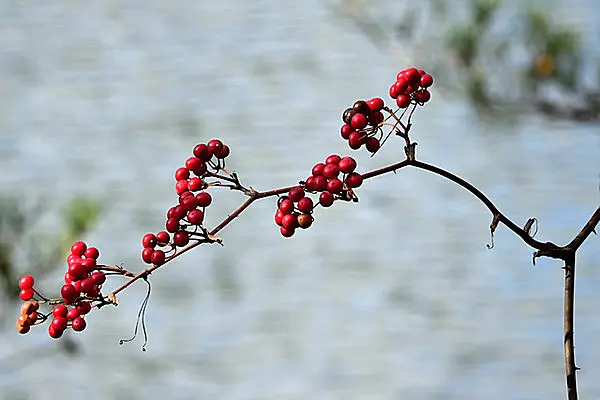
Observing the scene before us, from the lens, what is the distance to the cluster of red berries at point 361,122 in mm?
327

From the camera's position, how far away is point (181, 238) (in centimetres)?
33

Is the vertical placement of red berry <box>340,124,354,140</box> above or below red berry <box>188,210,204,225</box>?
above

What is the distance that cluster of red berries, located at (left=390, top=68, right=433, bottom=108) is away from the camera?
338 mm

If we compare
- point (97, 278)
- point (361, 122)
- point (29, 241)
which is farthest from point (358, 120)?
point (29, 241)

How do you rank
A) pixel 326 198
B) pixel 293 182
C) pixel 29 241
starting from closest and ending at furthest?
pixel 326 198
pixel 29 241
pixel 293 182

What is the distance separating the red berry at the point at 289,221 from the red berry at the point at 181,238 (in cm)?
4

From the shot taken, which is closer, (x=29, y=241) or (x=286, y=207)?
(x=286, y=207)

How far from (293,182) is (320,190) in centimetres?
113

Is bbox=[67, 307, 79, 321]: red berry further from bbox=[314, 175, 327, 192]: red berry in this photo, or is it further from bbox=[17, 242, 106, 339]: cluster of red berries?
bbox=[314, 175, 327, 192]: red berry

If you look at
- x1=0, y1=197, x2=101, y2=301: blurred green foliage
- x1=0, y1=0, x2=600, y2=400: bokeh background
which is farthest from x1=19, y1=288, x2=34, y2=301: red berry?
x1=0, y1=0, x2=600, y2=400: bokeh background

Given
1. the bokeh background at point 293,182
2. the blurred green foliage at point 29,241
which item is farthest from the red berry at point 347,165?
the bokeh background at point 293,182

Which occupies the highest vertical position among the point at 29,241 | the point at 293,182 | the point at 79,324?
the point at 293,182

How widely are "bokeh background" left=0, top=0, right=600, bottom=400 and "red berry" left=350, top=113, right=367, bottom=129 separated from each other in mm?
951

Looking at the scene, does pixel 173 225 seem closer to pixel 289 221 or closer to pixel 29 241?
pixel 289 221
